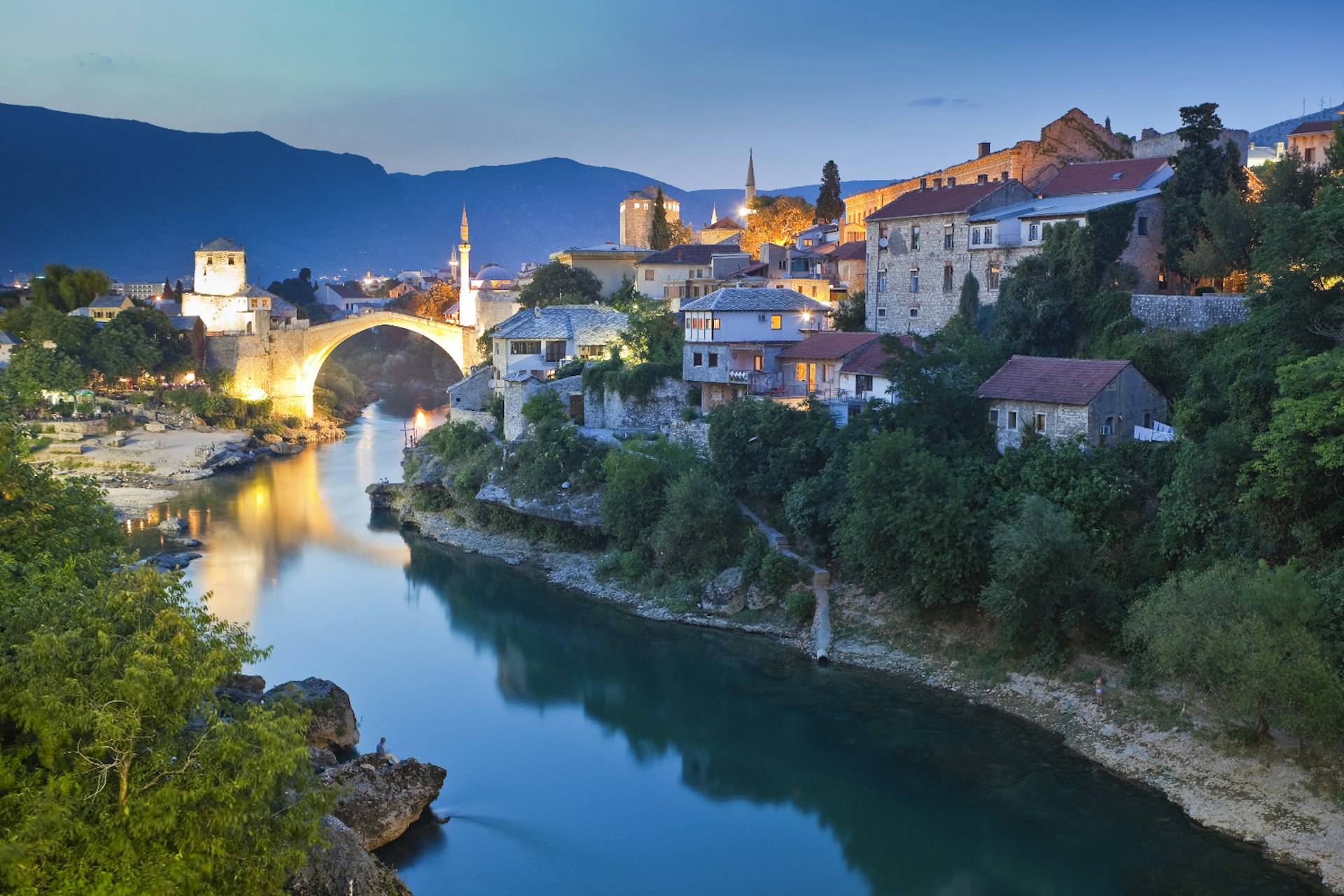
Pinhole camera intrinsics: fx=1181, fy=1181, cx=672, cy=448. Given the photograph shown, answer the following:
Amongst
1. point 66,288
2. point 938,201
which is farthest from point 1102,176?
point 66,288

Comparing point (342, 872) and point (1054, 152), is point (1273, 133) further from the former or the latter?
point (342, 872)

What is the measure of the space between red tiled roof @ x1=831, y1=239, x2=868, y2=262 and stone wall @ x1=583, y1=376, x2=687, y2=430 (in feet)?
23.4

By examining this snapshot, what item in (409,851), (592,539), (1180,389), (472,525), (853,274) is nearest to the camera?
(409,851)

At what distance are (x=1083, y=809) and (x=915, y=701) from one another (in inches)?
148

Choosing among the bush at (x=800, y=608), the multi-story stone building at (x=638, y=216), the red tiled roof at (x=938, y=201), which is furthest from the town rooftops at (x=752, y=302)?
the multi-story stone building at (x=638, y=216)

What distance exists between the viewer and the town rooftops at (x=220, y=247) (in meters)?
55.2

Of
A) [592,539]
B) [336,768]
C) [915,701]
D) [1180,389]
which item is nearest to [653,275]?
[592,539]

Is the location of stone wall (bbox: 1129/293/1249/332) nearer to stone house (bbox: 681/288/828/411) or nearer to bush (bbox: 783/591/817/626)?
stone house (bbox: 681/288/828/411)

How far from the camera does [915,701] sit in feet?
59.4

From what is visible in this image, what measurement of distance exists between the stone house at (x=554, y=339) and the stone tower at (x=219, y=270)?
85.6 ft

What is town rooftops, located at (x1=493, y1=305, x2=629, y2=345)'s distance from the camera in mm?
33906

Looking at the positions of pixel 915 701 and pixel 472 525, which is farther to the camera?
pixel 472 525

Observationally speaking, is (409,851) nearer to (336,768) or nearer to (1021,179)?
(336,768)

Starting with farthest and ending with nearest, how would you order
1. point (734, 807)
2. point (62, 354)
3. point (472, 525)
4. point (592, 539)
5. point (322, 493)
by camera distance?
point (62, 354), point (322, 493), point (472, 525), point (592, 539), point (734, 807)
